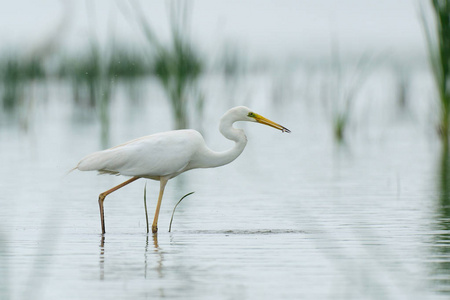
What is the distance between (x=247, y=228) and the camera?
28.7 feet

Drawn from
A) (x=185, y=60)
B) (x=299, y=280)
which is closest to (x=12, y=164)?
(x=185, y=60)

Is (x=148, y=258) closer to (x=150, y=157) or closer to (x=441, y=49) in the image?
(x=150, y=157)

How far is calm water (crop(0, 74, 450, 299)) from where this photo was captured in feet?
20.9

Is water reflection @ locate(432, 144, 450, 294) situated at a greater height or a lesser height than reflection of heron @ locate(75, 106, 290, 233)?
lesser

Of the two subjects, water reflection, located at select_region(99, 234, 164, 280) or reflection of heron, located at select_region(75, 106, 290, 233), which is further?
reflection of heron, located at select_region(75, 106, 290, 233)

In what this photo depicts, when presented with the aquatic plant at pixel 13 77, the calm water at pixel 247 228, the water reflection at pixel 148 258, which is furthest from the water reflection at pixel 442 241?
the aquatic plant at pixel 13 77

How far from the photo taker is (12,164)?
14.7 meters

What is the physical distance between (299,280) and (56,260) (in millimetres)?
1717

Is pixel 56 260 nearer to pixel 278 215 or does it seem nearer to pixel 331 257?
pixel 331 257

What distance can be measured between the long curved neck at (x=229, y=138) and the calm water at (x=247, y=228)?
0.50m

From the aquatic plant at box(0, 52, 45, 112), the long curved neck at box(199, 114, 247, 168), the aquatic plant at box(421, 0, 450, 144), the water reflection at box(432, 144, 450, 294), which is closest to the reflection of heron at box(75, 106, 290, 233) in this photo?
the long curved neck at box(199, 114, 247, 168)

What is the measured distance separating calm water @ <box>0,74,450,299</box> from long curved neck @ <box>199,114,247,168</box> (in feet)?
1.65

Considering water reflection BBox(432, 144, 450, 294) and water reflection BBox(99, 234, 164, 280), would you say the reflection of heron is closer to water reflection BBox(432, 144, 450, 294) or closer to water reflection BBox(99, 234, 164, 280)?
water reflection BBox(99, 234, 164, 280)

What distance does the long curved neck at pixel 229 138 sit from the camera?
9.16 meters
